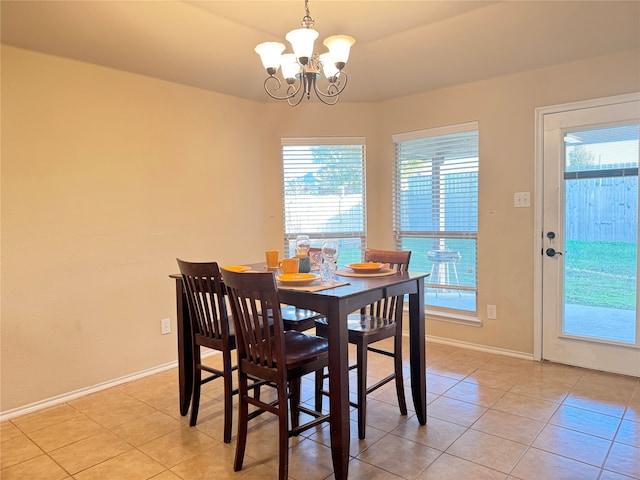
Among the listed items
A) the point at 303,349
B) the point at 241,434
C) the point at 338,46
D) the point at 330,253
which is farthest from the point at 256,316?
the point at 338,46

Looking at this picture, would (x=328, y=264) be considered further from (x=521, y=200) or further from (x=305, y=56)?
(x=521, y=200)

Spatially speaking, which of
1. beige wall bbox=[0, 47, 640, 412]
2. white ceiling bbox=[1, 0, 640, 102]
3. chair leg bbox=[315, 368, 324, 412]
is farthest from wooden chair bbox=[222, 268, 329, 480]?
white ceiling bbox=[1, 0, 640, 102]

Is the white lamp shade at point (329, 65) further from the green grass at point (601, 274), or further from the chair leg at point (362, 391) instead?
the green grass at point (601, 274)

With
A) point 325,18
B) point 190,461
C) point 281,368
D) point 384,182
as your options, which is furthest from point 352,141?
point 190,461

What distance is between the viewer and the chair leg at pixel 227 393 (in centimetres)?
217

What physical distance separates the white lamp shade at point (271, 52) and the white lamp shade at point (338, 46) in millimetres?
246

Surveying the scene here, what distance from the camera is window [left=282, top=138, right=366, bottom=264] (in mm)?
4102

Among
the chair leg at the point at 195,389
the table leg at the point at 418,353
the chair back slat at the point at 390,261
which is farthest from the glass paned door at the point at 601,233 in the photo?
the chair leg at the point at 195,389

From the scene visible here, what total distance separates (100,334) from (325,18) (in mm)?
2690

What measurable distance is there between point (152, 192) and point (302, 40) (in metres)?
1.79

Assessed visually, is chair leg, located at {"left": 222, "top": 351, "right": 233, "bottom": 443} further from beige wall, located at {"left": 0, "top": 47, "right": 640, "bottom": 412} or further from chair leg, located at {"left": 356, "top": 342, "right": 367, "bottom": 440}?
beige wall, located at {"left": 0, "top": 47, "right": 640, "bottom": 412}

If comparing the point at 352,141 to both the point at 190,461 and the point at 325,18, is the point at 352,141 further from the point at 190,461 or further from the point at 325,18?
the point at 190,461

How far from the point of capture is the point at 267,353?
1.93 meters

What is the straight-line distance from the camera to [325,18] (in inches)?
114
